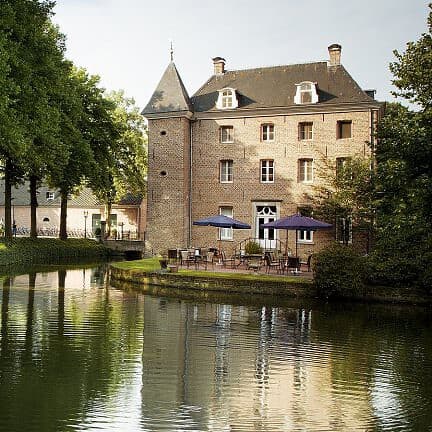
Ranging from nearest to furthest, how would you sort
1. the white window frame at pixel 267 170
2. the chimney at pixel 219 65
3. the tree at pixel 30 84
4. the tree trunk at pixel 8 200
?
the tree at pixel 30 84
the tree trunk at pixel 8 200
the white window frame at pixel 267 170
the chimney at pixel 219 65

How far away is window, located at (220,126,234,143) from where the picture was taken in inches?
1073

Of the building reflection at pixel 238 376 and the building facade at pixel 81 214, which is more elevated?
the building facade at pixel 81 214

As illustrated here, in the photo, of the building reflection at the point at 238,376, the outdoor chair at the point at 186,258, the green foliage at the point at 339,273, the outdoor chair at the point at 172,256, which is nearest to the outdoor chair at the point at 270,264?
the outdoor chair at the point at 186,258

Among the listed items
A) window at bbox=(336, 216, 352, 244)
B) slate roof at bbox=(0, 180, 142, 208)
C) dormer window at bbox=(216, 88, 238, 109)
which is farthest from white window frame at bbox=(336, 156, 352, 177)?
slate roof at bbox=(0, 180, 142, 208)

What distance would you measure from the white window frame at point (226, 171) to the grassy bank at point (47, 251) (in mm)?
9521

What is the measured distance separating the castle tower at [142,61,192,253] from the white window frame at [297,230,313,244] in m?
5.87

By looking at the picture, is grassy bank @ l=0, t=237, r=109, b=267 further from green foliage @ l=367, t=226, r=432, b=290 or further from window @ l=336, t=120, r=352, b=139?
green foliage @ l=367, t=226, r=432, b=290

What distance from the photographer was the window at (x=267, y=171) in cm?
2659

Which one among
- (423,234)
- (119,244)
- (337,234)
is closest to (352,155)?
(337,234)

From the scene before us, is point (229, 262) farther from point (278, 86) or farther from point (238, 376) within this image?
point (238, 376)

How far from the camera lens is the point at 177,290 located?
1744 centimetres

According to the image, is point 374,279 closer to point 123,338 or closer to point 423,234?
point 423,234

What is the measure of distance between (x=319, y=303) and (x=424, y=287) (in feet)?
9.96

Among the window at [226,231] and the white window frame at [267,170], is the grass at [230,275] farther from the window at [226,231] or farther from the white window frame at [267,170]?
the white window frame at [267,170]
